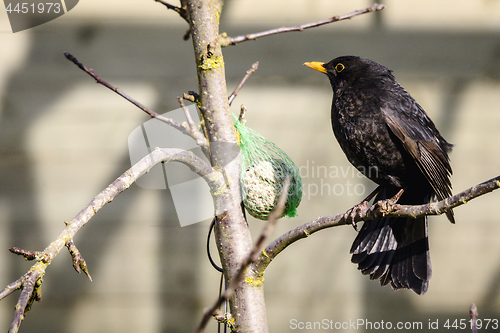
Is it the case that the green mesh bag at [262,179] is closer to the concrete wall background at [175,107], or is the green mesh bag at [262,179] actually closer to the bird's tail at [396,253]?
the bird's tail at [396,253]

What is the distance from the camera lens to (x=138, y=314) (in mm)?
3547

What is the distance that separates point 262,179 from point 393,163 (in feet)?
2.59

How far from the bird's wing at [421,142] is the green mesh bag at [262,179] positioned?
24.3 inches

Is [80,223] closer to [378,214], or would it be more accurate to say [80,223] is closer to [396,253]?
[378,214]

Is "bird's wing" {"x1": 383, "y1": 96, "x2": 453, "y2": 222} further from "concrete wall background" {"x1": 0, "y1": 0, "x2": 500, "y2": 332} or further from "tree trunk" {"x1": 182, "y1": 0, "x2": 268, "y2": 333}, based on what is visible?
"concrete wall background" {"x1": 0, "y1": 0, "x2": 500, "y2": 332}

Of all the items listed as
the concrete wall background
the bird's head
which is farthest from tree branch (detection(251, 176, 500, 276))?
the concrete wall background

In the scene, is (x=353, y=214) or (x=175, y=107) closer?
(x=353, y=214)

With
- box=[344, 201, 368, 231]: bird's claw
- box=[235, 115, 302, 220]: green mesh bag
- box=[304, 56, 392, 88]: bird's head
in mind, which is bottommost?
box=[344, 201, 368, 231]: bird's claw

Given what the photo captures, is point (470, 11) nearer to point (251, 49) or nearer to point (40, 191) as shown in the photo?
point (251, 49)

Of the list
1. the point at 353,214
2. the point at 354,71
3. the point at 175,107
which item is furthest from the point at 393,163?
the point at 175,107

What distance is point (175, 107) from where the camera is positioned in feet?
11.6

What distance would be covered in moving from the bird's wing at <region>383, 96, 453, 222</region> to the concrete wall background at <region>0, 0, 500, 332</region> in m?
1.42

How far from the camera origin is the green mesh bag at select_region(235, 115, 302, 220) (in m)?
1.71

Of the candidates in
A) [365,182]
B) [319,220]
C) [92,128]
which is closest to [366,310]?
[365,182]
